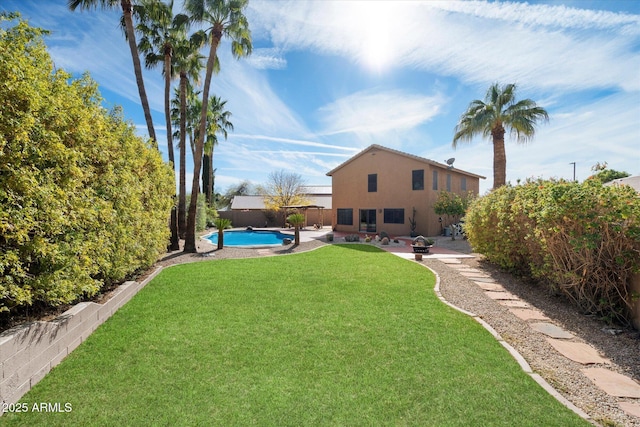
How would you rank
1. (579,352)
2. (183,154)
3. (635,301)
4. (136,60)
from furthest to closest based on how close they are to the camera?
1. (183,154)
2. (136,60)
3. (635,301)
4. (579,352)

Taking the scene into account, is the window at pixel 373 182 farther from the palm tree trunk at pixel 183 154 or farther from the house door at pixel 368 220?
the palm tree trunk at pixel 183 154

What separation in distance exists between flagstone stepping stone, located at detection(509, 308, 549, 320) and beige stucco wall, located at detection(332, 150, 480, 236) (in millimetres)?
16711

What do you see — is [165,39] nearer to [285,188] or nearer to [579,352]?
[579,352]

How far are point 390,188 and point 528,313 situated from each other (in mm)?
18471

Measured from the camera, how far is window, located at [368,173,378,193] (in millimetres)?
24516

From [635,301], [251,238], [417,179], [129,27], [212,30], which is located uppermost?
[212,30]

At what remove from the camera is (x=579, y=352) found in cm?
426

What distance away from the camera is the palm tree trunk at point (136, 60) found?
11672 mm

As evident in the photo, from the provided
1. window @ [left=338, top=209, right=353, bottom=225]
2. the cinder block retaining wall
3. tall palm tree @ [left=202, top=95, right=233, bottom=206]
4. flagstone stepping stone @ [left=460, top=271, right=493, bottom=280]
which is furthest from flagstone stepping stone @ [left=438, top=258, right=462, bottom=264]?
tall palm tree @ [left=202, top=95, right=233, bottom=206]

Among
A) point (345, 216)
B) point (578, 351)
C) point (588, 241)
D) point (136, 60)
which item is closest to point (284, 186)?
point (345, 216)

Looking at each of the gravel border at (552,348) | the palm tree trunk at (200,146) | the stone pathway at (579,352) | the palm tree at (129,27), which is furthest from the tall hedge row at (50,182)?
the palm tree trunk at (200,146)

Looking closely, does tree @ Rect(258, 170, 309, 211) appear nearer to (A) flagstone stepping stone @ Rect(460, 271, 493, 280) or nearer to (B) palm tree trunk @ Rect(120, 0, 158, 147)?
(B) palm tree trunk @ Rect(120, 0, 158, 147)

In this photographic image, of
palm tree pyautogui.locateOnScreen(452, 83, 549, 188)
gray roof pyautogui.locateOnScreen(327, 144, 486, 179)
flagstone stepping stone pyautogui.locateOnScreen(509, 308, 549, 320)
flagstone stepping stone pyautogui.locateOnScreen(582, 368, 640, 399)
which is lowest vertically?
flagstone stepping stone pyautogui.locateOnScreen(582, 368, 640, 399)

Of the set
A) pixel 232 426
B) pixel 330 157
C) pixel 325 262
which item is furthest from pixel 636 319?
pixel 330 157
